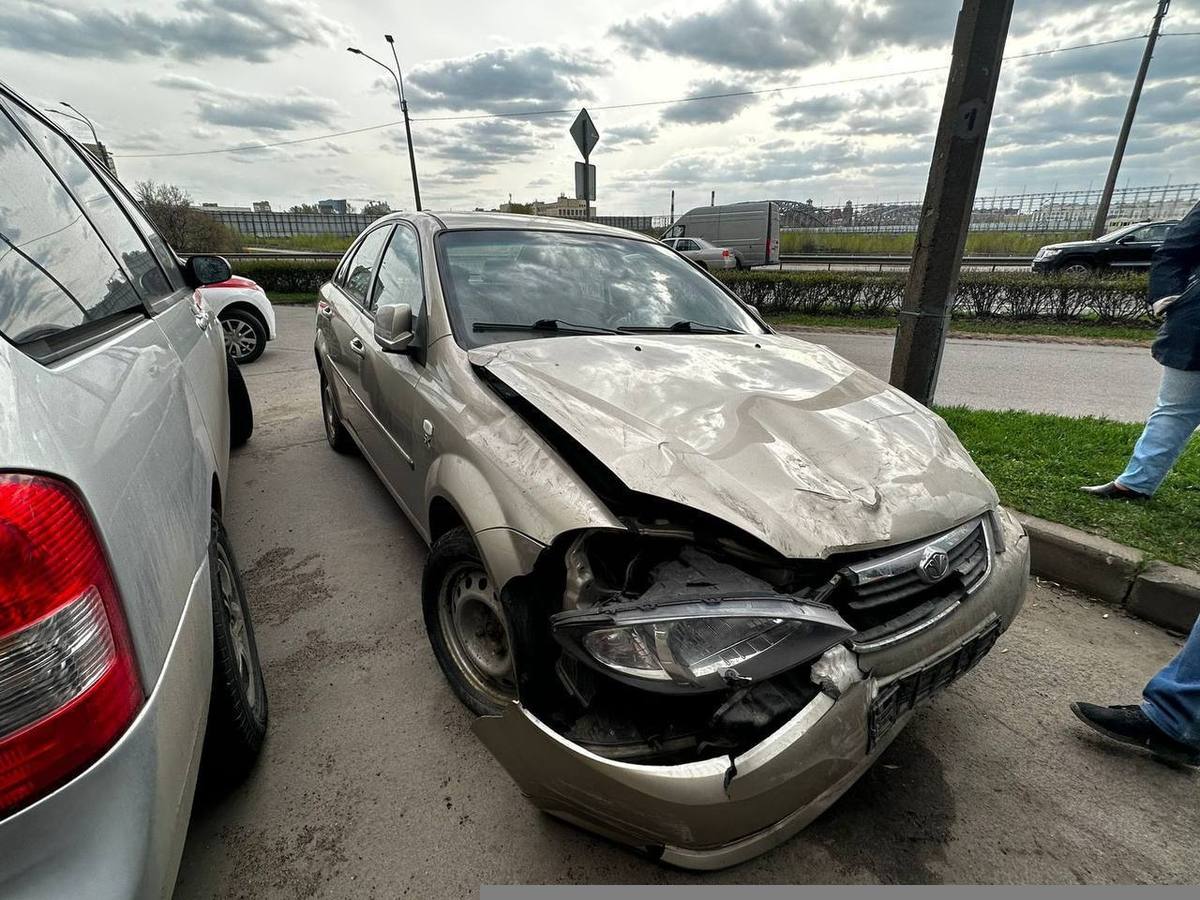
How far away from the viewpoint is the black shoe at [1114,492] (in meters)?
3.36

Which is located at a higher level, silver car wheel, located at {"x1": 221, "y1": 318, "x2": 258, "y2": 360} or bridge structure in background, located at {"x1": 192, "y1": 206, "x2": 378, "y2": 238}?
bridge structure in background, located at {"x1": 192, "y1": 206, "x2": 378, "y2": 238}

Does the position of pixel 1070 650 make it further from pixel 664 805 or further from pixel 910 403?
pixel 664 805

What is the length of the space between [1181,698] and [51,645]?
2.92m

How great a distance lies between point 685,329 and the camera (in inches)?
109

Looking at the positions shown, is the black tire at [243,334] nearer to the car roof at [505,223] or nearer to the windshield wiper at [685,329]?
the car roof at [505,223]

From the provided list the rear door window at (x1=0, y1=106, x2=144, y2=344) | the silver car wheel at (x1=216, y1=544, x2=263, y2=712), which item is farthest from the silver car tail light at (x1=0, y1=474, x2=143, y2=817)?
the silver car wheel at (x1=216, y1=544, x2=263, y2=712)

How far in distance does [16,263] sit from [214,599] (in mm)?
893

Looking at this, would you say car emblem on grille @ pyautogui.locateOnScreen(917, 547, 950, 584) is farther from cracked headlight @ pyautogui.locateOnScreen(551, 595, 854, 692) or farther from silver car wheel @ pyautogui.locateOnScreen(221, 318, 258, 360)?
silver car wheel @ pyautogui.locateOnScreen(221, 318, 258, 360)

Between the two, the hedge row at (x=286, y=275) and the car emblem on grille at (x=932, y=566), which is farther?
the hedge row at (x=286, y=275)

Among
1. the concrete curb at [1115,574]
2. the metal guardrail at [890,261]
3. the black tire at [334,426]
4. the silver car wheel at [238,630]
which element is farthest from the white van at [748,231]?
the silver car wheel at [238,630]

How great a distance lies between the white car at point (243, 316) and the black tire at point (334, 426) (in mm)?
3399

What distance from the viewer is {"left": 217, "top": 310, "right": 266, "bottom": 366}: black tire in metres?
7.47

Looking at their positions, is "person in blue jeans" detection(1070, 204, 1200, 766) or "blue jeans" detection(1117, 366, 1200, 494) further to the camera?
"blue jeans" detection(1117, 366, 1200, 494)

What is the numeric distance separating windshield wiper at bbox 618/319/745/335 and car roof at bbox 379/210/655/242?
0.88 meters
